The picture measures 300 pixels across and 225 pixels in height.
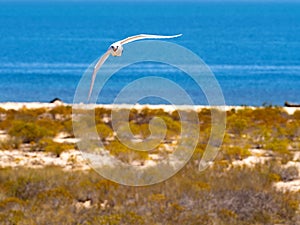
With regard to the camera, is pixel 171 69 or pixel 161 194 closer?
pixel 161 194

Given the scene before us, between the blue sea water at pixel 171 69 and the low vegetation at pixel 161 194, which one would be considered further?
the blue sea water at pixel 171 69

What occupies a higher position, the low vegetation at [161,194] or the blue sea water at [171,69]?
the blue sea water at [171,69]

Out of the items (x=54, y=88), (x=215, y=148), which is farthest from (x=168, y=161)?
(x=54, y=88)

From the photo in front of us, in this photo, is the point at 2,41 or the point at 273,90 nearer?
the point at 273,90

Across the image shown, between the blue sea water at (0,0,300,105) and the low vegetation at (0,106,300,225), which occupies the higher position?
the blue sea water at (0,0,300,105)

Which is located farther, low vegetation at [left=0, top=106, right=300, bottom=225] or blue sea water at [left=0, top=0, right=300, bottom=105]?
blue sea water at [left=0, top=0, right=300, bottom=105]

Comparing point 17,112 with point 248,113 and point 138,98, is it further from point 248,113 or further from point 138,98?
point 138,98

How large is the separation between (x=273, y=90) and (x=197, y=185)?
35836mm

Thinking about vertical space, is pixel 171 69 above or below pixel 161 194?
above

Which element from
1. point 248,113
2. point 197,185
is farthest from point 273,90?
point 197,185

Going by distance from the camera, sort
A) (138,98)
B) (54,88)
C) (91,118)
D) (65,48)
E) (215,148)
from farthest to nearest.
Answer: (65,48) → (54,88) → (138,98) → (91,118) → (215,148)

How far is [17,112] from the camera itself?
26.5 meters

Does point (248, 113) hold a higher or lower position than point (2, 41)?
lower

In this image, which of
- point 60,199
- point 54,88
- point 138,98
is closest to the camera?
point 60,199
